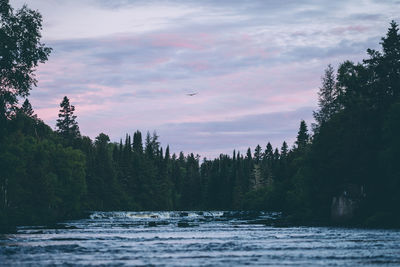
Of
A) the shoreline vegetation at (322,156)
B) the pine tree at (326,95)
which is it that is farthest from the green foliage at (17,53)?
the pine tree at (326,95)

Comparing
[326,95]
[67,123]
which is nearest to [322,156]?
[326,95]

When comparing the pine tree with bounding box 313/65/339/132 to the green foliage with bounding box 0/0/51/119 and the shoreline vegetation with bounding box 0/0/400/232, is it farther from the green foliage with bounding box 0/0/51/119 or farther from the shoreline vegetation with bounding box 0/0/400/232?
the green foliage with bounding box 0/0/51/119

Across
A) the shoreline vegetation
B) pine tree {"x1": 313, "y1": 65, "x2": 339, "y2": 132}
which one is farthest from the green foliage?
pine tree {"x1": 313, "y1": 65, "x2": 339, "y2": 132}

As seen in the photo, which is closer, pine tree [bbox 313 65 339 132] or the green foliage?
the green foliage

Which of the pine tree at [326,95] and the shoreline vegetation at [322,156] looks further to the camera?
the pine tree at [326,95]

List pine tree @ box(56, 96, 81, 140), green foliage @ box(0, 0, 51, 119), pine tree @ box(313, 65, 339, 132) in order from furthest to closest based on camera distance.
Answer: pine tree @ box(56, 96, 81, 140) < pine tree @ box(313, 65, 339, 132) < green foliage @ box(0, 0, 51, 119)

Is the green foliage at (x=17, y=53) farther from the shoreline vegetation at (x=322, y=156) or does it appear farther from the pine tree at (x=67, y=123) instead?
the pine tree at (x=67, y=123)

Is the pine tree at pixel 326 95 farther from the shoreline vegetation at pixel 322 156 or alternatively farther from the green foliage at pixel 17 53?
the green foliage at pixel 17 53

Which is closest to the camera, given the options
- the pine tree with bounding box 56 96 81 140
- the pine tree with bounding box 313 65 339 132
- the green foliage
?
the green foliage

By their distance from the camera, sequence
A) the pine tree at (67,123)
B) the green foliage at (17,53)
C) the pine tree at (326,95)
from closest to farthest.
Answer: the green foliage at (17,53) < the pine tree at (326,95) < the pine tree at (67,123)

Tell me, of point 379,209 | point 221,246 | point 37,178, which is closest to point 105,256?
point 221,246

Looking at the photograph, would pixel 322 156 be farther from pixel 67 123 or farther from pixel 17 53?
pixel 67 123

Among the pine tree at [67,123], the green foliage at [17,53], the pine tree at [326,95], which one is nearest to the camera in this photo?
the green foliage at [17,53]

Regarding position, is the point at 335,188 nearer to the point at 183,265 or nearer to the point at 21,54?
the point at 21,54
